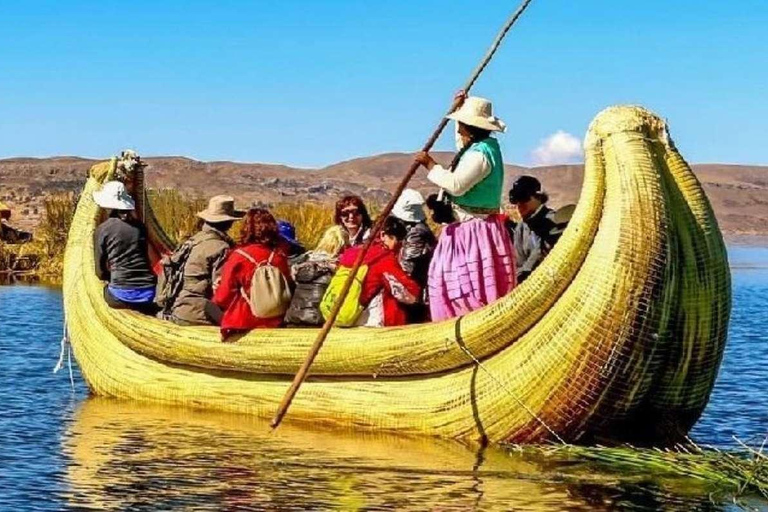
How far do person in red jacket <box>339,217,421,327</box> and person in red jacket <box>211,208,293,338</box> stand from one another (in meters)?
0.74

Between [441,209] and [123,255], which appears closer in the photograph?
[441,209]

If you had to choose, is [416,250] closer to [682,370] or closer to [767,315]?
[682,370]

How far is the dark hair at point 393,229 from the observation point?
10781 millimetres

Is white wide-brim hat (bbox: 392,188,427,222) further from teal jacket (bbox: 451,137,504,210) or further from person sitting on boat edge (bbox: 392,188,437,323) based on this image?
teal jacket (bbox: 451,137,504,210)

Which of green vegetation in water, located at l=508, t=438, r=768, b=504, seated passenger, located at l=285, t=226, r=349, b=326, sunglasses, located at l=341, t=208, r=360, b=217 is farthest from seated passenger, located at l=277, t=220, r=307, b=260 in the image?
green vegetation in water, located at l=508, t=438, r=768, b=504

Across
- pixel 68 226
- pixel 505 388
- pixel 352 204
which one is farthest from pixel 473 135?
pixel 68 226

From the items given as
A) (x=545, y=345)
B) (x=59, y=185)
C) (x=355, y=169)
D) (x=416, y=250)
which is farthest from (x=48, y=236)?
(x=355, y=169)

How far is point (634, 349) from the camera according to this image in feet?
28.7

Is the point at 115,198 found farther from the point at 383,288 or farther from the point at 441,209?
the point at 441,209

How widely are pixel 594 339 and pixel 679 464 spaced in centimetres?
85

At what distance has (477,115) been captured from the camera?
32.3 ft

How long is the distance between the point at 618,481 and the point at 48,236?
2182 centimetres

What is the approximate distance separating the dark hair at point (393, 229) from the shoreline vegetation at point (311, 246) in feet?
6.84

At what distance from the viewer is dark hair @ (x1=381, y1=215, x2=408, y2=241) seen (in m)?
10.8
